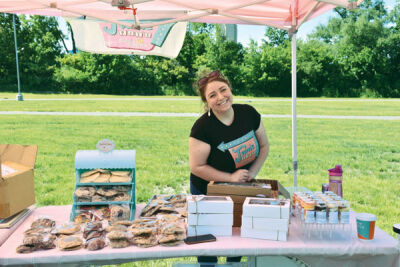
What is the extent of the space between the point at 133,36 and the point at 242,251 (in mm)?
1793

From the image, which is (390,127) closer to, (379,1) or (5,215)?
(5,215)

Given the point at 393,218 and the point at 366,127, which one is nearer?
the point at 393,218

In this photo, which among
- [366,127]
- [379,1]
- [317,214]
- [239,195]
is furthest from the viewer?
[379,1]

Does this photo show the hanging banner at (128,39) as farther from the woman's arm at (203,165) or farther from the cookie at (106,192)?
the cookie at (106,192)

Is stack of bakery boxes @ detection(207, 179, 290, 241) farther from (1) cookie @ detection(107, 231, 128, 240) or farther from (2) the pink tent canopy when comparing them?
(2) the pink tent canopy

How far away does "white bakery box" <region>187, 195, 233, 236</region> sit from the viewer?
1553mm

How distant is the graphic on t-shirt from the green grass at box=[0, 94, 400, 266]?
130cm

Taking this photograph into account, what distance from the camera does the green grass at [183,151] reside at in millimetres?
4715

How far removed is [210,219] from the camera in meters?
1.59

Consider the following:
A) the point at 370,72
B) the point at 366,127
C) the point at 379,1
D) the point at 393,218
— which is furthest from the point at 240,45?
the point at 393,218

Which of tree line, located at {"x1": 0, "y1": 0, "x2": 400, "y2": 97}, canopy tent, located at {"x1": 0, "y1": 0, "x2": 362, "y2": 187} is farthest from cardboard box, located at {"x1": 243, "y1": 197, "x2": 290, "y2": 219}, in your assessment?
tree line, located at {"x1": 0, "y1": 0, "x2": 400, "y2": 97}

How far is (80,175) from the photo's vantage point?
6.35 ft

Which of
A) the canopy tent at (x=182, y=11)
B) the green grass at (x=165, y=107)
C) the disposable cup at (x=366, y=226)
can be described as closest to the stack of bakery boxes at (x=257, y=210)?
→ the disposable cup at (x=366, y=226)

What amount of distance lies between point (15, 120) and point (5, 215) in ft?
33.5
